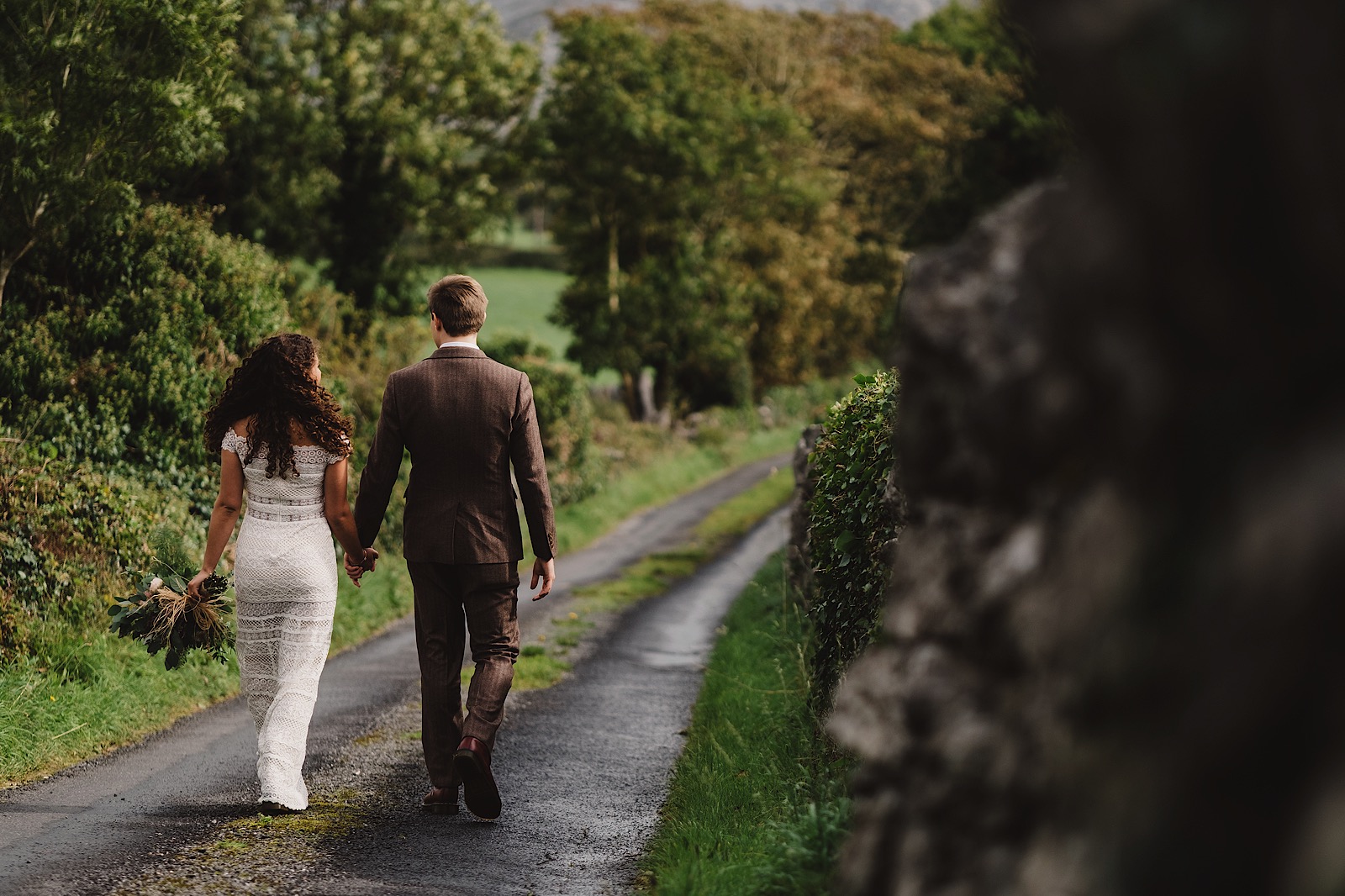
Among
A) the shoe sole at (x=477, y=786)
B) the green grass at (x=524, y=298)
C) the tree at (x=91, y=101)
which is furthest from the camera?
the green grass at (x=524, y=298)

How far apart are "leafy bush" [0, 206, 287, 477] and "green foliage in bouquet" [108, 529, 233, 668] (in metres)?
5.90

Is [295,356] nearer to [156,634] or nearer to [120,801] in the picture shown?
[156,634]

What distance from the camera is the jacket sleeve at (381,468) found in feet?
20.5

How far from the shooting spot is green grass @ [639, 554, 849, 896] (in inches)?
179

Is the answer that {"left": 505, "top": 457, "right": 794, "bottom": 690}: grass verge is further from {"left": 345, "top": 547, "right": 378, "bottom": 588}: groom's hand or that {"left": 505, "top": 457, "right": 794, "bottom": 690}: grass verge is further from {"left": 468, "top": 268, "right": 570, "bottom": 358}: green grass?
{"left": 468, "top": 268, "right": 570, "bottom": 358}: green grass

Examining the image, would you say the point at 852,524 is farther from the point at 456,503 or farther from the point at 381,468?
the point at 381,468

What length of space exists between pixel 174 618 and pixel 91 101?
24.3ft

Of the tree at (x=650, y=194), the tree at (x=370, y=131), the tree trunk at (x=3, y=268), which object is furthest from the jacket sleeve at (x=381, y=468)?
the tree at (x=650, y=194)

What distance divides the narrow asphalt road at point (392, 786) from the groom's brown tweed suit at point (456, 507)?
646mm

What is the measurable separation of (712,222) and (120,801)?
32.1 metres

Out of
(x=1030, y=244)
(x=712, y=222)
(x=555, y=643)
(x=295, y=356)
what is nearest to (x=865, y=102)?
(x=712, y=222)

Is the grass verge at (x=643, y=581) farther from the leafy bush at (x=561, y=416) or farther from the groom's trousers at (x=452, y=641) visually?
the groom's trousers at (x=452, y=641)

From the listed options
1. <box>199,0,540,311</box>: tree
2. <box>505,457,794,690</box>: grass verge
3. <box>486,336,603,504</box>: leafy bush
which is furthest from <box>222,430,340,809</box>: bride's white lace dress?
<box>486,336,603,504</box>: leafy bush

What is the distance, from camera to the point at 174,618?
6.63 metres
